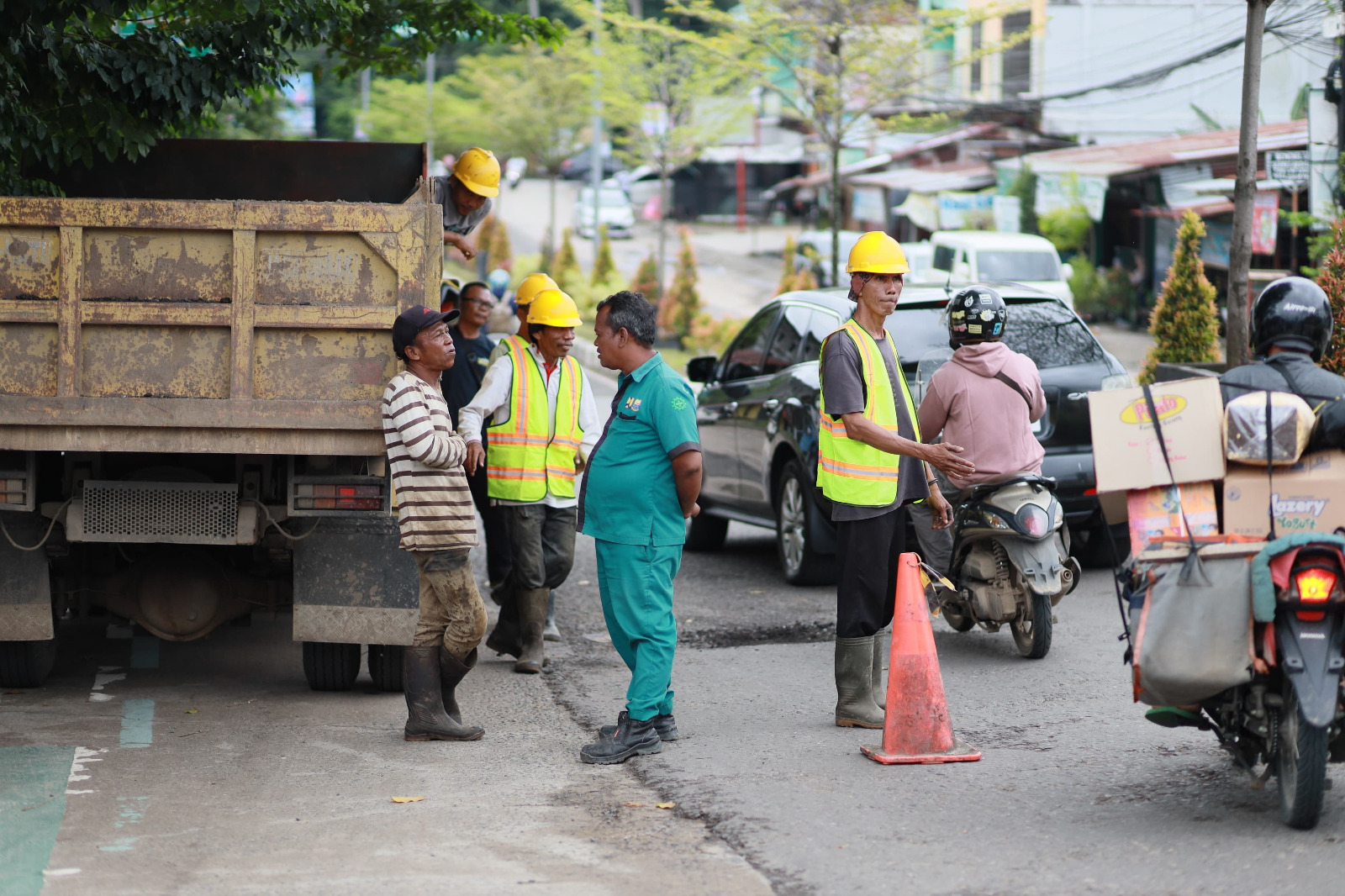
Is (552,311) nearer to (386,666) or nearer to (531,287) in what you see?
(531,287)

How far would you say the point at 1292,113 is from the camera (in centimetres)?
2475

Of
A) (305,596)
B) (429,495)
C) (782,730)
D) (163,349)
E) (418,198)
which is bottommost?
(782,730)

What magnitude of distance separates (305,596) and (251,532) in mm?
373

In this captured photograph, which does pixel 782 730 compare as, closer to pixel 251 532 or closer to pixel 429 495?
pixel 429 495

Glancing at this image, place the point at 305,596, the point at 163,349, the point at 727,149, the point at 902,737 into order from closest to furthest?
the point at 902,737, the point at 163,349, the point at 305,596, the point at 727,149

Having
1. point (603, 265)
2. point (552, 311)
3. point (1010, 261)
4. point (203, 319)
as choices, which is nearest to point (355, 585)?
point (203, 319)

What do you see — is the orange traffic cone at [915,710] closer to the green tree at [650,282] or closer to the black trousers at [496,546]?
the black trousers at [496,546]

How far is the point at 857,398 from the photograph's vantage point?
5.91 meters

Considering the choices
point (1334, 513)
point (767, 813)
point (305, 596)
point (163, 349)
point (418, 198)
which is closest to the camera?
point (1334, 513)

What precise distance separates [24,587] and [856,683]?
3543 millimetres

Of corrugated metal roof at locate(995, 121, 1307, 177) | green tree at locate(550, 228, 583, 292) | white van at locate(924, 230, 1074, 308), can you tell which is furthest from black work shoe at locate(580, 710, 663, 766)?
green tree at locate(550, 228, 583, 292)

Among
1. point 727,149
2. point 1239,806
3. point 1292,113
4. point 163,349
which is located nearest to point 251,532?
point 163,349

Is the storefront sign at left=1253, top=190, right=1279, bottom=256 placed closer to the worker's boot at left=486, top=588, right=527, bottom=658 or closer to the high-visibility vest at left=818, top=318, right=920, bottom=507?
the worker's boot at left=486, top=588, right=527, bottom=658

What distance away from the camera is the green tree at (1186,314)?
13742 mm
